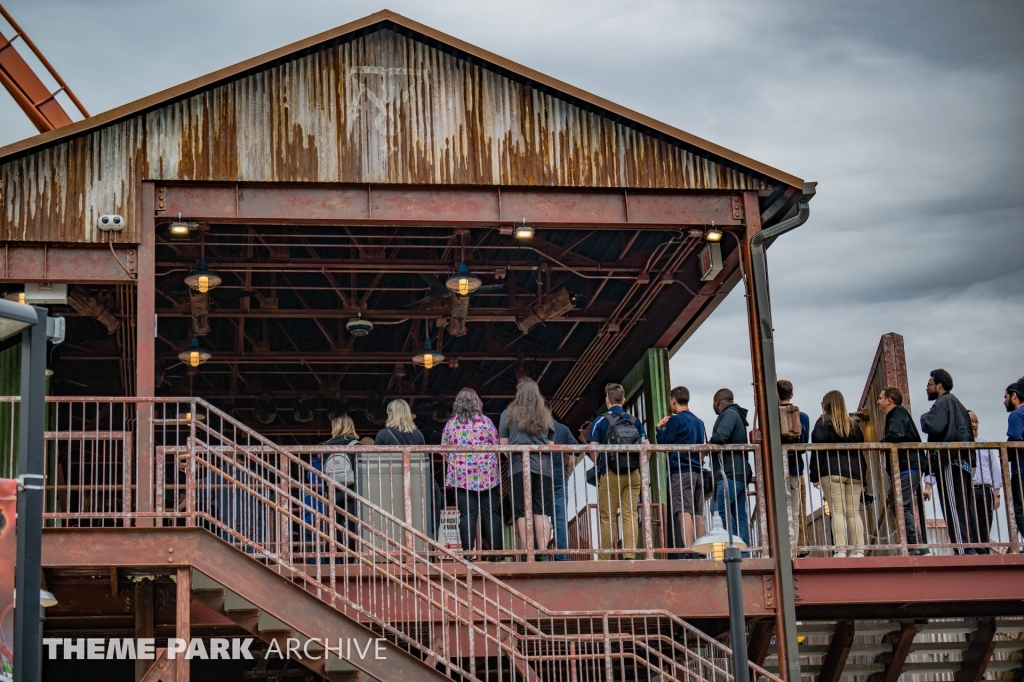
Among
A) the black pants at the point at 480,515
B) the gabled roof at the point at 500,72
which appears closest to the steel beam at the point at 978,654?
the gabled roof at the point at 500,72

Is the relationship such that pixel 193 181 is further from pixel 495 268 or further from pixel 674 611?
pixel 674 611

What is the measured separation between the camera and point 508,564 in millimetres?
15305

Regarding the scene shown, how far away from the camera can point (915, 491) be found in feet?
54.1

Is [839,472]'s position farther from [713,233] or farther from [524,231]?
[524,231]

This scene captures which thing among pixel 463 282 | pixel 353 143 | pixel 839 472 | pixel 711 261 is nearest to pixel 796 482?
pixel 839 472

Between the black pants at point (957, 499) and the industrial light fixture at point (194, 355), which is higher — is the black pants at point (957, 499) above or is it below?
below

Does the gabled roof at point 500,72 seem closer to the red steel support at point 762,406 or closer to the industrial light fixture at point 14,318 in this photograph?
the red steel support at point 762,406

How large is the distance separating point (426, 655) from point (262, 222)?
538 centimetres

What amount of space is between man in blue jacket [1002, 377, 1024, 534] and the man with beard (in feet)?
1.60

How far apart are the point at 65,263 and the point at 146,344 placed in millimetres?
1388

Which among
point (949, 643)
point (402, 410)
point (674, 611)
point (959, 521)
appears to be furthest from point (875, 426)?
point (402, 410)

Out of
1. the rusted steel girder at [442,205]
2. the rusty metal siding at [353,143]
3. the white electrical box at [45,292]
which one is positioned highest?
the rusty metal siding at [353,143]

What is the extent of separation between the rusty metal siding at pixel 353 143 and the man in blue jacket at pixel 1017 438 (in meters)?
4.00

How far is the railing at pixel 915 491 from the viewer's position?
16156 millimetres
